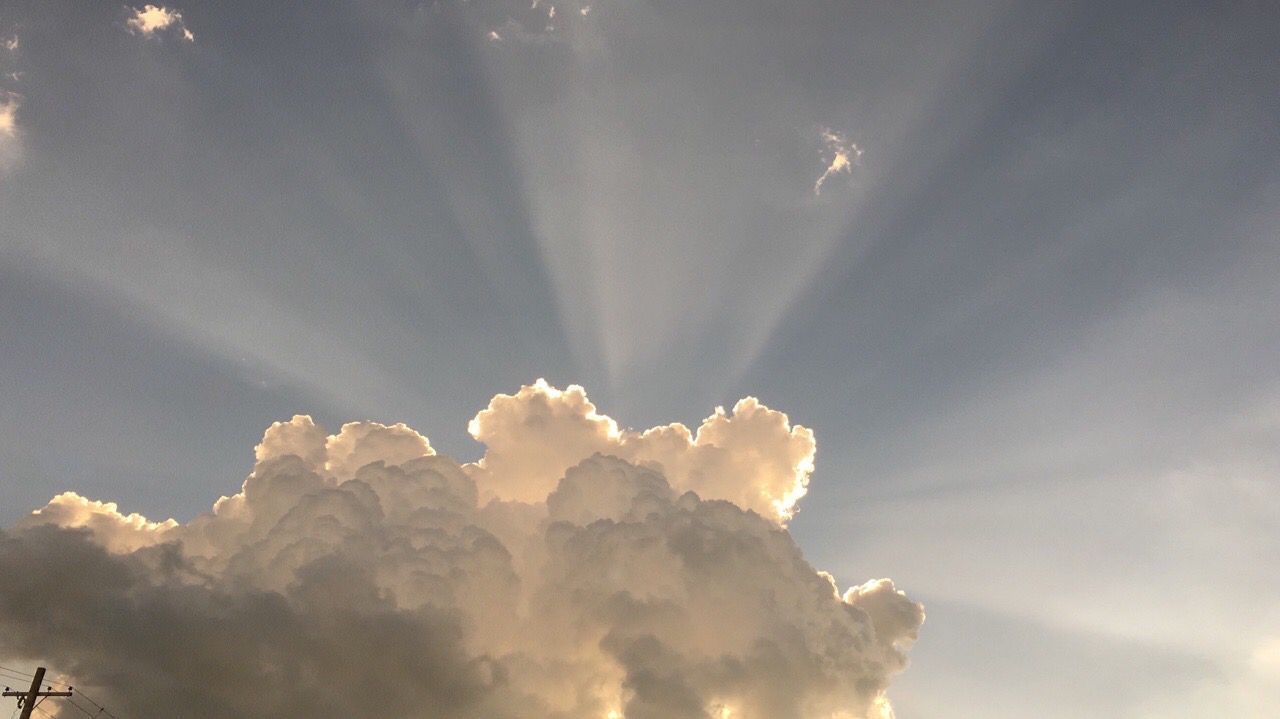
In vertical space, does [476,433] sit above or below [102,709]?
above

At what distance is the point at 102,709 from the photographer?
255 ft

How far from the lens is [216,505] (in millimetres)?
103500

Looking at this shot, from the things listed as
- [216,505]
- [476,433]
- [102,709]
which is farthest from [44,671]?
[476,433]

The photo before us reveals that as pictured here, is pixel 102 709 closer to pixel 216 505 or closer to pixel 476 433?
pixel 216 505

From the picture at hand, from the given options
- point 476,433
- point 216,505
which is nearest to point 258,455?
point 216,505

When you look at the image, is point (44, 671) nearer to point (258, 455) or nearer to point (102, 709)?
point (102, 709)

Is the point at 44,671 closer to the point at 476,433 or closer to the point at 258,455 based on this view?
the point at 258,455

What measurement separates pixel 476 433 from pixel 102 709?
4982 centimetres

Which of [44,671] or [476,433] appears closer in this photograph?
[44,671]

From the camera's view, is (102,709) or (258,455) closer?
(102,709)

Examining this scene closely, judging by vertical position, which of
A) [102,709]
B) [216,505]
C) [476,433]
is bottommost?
[102,709]

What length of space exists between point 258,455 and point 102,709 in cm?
3427

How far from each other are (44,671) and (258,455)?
114 feet

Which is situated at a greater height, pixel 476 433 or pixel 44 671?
pixel 476 433
